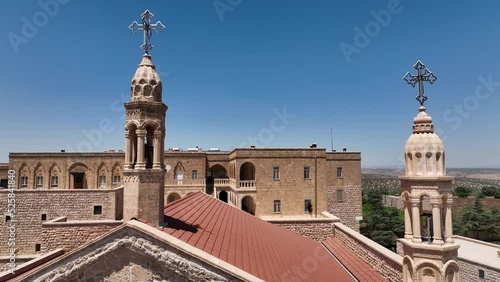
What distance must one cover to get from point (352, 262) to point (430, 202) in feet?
16.3

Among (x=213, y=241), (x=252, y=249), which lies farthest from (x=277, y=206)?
(x=213, y=241)

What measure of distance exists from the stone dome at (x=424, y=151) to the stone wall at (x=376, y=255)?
302cm

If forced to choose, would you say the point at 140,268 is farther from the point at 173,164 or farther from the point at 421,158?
the point at 173,164

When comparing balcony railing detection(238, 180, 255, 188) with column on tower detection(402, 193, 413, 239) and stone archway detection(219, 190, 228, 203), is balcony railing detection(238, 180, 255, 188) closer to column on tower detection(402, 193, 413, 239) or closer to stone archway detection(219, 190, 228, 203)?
stone archway detection(219, 190, 228, 203)

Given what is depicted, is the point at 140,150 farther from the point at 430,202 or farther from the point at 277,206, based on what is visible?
the point at 277,206

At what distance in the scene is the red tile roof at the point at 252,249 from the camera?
6578mm

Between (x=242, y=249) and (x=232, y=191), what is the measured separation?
23953 millimetres

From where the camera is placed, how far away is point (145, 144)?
316 inches

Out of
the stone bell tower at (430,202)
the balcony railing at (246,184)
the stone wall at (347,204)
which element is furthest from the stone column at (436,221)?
the stone wall at (347,204)

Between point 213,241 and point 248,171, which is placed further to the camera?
point 248,171

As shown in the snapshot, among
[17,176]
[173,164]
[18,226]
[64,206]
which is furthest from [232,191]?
[17,176]

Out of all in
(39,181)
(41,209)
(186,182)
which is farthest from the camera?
(186,182)

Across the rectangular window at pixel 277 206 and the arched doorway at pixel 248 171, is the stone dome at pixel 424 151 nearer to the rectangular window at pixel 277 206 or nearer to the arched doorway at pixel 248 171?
the rectangular window at pixel 277 206

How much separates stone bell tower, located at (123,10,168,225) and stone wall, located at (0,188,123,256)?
19116mm
